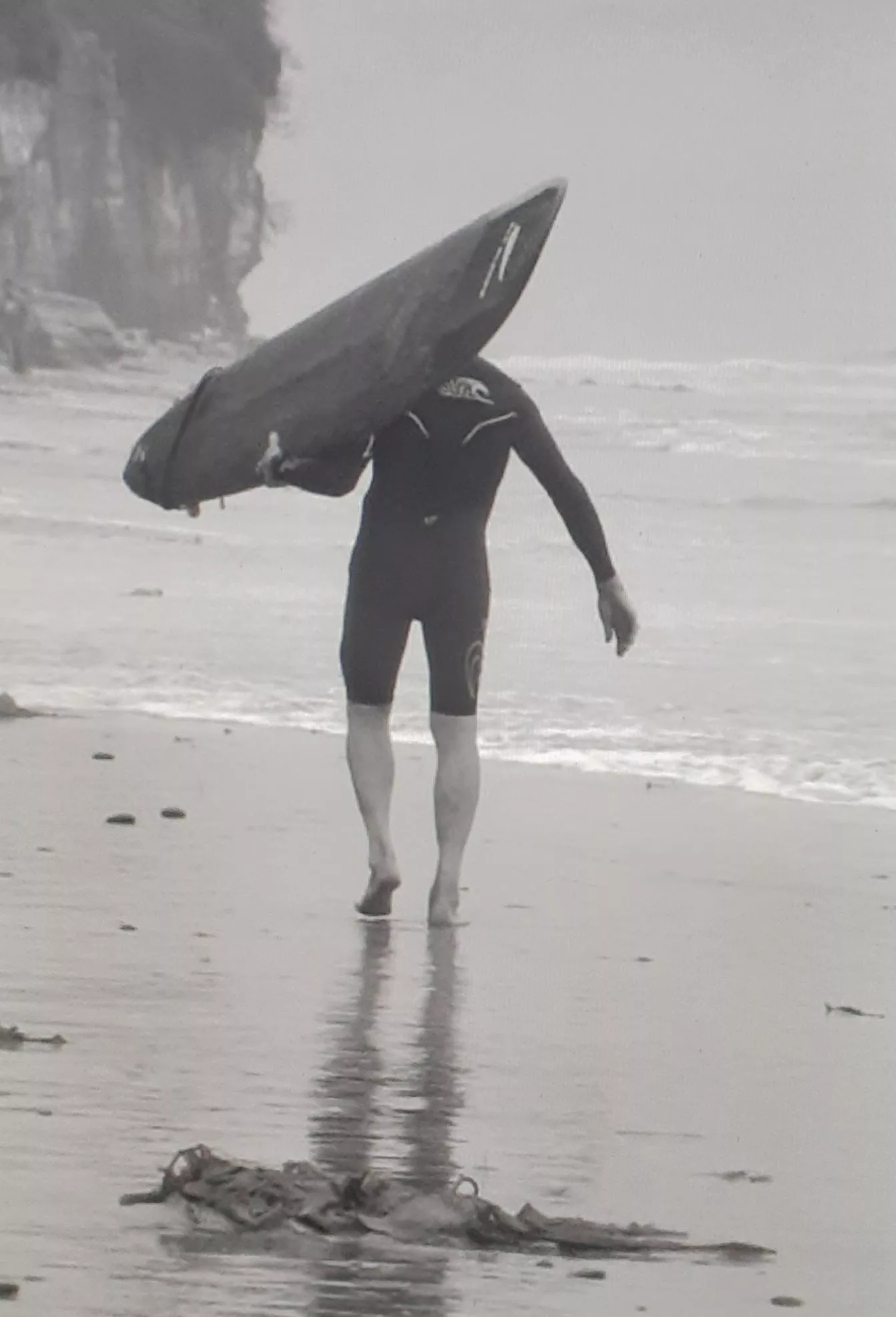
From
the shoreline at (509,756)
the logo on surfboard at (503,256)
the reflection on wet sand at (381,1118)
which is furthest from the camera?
the shoreline at (509,756)

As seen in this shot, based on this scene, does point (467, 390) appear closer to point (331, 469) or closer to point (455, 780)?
point (331, 469)

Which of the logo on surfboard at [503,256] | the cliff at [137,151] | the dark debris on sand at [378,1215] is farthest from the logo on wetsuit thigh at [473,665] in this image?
the cliff at [137,151]

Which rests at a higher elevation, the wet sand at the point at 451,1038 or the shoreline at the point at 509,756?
the shoreline at the point at 509,756

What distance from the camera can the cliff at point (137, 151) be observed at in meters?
6.47

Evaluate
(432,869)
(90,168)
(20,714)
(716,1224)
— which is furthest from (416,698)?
(716,1224)

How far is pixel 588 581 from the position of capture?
6.41 metres

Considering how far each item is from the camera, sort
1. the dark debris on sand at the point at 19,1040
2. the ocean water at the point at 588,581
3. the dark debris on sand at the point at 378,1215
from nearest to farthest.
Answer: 1. the dark debris on sand at the point at 378,1215
2. the dark debris on sand at the point at 19,1040
3. the ocean water at the point at 588,581

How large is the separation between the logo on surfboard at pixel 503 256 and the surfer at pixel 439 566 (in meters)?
0.13

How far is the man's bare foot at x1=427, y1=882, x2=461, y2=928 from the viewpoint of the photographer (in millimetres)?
3209

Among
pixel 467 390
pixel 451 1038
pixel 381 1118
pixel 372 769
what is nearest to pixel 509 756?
pixel 372 769

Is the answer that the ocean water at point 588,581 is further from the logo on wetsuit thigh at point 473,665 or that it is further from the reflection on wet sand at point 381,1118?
the reflection on wet sand at point 381,1118

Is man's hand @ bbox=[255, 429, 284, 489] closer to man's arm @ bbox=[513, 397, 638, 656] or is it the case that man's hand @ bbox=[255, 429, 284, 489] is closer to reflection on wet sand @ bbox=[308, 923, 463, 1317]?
man's arm @ bbox=[513, 397, 638, 656]

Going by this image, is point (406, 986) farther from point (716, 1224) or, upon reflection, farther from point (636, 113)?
point (636, 113)

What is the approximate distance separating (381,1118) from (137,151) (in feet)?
18.1
